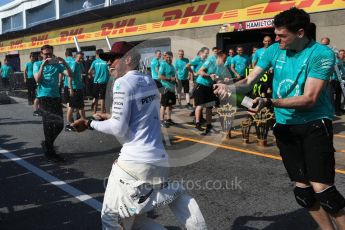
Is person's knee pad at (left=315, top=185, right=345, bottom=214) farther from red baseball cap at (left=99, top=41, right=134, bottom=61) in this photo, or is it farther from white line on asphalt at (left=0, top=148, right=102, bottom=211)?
white line on asphalt at (left=0, top=148, right=102, bottom=211)

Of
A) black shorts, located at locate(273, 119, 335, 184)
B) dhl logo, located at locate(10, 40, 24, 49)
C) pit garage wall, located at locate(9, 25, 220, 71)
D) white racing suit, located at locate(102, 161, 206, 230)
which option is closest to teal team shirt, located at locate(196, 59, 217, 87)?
black shorts, located at locate(273, 119, 335, 184)

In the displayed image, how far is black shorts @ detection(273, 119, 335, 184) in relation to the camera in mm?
2906

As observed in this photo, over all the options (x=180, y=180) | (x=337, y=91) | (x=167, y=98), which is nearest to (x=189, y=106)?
(x=167, y=98)

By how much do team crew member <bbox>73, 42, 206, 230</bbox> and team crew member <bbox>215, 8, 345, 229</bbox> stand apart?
614 millimetres

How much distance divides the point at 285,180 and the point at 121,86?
3415mm

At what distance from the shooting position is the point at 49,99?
6828mm

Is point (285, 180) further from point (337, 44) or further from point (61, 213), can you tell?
point (337, 44)

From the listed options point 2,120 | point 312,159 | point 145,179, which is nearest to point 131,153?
point 145,179

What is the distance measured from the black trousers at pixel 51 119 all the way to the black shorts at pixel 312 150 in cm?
462

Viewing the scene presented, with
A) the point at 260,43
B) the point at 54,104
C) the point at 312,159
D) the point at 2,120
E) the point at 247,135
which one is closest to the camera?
the point at 312,159

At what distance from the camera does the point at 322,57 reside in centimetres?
278

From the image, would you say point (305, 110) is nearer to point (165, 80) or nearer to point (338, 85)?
point (165, 80)

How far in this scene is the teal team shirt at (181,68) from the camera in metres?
13.1

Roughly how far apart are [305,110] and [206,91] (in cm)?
588
